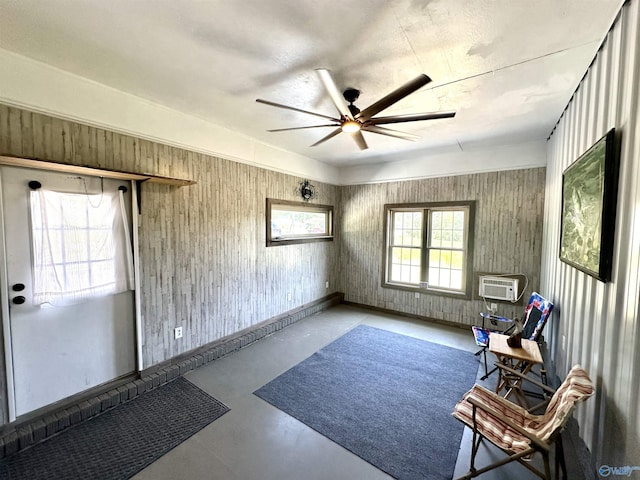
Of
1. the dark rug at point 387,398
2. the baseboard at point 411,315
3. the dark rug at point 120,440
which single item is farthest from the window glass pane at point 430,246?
the dark rug at point 120,440

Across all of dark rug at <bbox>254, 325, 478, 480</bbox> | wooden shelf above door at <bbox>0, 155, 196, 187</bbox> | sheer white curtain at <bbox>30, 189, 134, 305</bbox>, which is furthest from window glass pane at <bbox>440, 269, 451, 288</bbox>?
sheer white curtain at <bbox>30, 189, 134, 305</bbox>

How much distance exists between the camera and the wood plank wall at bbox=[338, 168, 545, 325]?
3.79 m

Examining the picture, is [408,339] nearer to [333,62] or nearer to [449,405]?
[449,405]

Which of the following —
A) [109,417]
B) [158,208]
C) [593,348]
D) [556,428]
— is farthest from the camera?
[158,208]

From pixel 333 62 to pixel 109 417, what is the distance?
136 inches

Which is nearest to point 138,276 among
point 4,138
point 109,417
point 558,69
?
point 109,417

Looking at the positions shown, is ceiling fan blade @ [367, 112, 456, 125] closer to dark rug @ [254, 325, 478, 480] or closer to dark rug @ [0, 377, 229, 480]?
dark rug @ [254, 325, 478, 480]

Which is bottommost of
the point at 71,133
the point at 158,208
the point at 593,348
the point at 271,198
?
the point at 593,348

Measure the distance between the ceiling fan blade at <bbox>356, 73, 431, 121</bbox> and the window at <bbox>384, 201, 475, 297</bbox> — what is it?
2903mm

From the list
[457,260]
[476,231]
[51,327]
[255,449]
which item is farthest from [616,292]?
[51,327]

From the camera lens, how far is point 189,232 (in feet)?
9.93

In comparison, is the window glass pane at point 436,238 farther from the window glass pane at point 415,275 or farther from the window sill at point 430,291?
the window sill at point 430,291

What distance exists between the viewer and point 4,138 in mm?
1922

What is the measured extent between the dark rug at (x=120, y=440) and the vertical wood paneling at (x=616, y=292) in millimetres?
2665
